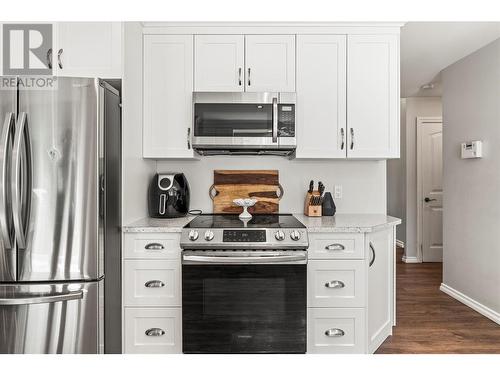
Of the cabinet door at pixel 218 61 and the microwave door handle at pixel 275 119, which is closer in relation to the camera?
the microwave door handle at pixel 275 119

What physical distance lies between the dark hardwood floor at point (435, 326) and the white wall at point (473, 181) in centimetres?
20

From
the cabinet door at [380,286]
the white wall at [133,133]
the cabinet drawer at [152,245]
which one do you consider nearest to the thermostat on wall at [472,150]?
the cabinet door at [380,286]

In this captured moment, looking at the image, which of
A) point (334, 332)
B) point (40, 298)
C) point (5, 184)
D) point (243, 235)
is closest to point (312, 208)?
point (243, 235)

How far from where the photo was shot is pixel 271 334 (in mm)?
2135

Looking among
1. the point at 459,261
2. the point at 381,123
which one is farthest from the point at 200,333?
the point at 459,261

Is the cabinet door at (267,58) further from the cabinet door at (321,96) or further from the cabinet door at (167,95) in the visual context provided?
the cabinet door at (167,95)

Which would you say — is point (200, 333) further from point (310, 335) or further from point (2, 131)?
point (2, 131)

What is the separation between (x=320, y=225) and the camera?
2.31 m

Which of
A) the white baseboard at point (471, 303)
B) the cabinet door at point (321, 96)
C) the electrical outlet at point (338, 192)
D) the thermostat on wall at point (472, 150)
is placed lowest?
the white baseboard at point (471, 303)

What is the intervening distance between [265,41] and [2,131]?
1791 millimetres

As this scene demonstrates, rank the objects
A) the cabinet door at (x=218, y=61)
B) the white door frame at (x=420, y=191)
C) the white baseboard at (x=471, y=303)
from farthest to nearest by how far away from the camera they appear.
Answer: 1. the white door frame at (x=420, y=191)
2. the white baseboard at (x=471, y=303)
3. the cabinet door at (x=218, y=61)

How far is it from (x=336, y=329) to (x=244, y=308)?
0.61m

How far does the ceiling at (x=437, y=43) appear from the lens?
2.88m

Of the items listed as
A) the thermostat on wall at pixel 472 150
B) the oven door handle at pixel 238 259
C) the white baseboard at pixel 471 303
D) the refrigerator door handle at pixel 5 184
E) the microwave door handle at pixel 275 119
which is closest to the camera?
the refrigerator door handle at pixel 5 184
